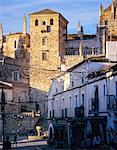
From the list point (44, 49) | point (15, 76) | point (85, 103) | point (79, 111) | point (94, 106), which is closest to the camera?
point (94, 106)

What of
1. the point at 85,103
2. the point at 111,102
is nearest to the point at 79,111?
the point at 85,103

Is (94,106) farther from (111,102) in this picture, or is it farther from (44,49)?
(44,49)

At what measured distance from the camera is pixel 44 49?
80938 millimetres

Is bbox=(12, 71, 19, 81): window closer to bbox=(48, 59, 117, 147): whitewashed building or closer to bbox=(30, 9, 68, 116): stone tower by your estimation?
bbox=(30, 9, 68, 116): stone tower

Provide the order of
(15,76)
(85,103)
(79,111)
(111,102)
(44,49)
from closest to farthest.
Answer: (111,102)
(85,103)
(79,111)
(44,49)
(15,76)

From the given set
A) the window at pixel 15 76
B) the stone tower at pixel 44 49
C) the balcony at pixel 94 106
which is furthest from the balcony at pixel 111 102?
the window at pixel 15 76

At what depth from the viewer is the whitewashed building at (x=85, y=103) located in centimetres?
3206

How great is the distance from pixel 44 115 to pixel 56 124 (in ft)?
103

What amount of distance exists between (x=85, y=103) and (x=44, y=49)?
146ft

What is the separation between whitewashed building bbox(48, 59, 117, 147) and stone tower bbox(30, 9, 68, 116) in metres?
30.6

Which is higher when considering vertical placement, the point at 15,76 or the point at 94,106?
the point at 15,76

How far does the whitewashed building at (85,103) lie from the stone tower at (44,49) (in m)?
30.6

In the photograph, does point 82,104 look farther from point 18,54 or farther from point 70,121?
point 18,54

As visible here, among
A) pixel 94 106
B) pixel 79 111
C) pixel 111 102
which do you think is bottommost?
pixel 79 111
